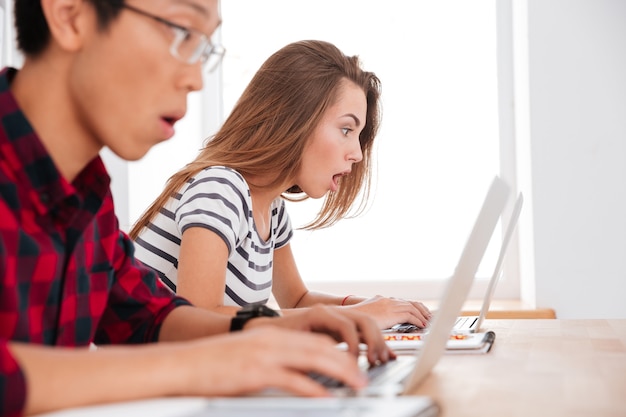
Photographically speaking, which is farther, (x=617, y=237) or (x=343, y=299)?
(x=617, y=237)

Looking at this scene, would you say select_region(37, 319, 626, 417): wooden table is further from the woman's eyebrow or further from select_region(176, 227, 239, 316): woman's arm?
the woman's eyebrow

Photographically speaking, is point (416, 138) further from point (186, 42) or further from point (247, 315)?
point (186, 42)

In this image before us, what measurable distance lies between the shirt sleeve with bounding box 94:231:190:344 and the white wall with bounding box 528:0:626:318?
1815mm

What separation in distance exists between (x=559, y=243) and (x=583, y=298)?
0.66ft

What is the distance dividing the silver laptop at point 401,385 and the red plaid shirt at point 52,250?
312mm

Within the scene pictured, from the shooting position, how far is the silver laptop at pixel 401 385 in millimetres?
665

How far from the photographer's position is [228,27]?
3234mm

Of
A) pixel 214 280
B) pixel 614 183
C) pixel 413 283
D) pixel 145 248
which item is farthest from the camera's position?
pixel 413 283

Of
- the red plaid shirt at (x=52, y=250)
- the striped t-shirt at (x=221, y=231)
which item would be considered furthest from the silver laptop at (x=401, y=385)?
the striped t-shirt at (x=221, y=231)

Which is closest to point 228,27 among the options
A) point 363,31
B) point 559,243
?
point 363,31

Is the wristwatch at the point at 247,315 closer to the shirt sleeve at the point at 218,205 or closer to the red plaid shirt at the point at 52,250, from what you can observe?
the red plaid shirt at the point at 52,250

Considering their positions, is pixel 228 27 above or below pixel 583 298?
above

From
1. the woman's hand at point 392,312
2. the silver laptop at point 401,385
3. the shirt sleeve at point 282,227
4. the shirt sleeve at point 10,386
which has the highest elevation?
the shirt sleeve at point 10,386

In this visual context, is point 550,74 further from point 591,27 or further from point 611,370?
point 611,370
